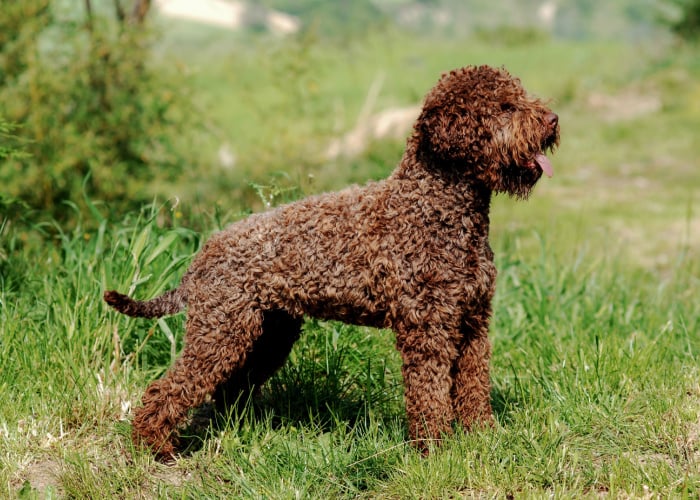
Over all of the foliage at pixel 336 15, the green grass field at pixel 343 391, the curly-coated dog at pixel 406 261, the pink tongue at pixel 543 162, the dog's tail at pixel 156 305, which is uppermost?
the foliage at pixel 336 15


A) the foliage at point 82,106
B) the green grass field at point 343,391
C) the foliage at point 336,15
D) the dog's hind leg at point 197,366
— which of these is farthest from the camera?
the foliage at point 336,15

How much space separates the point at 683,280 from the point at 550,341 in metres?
1.95

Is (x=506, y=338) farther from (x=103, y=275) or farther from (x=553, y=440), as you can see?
(x=103, y=275)

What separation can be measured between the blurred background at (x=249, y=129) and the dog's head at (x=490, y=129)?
45 cm

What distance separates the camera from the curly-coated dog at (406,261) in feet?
10.5

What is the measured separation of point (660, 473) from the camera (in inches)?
124

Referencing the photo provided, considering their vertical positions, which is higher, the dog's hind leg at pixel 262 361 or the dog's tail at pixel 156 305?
the dog's tail at pixel 156 305

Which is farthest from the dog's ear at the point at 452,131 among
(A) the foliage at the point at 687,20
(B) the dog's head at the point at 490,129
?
(A) the foliage at the point at 687,20

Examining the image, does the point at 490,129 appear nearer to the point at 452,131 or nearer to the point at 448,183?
the point at 452,131

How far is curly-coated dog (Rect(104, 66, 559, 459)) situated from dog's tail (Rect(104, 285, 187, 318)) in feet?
0.04

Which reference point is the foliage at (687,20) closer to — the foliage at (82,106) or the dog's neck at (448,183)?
the foliage at (82,106)

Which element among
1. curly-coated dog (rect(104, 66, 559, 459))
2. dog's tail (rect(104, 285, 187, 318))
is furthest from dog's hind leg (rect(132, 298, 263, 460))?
dog's tail (rect(104, 285, 187, 318))

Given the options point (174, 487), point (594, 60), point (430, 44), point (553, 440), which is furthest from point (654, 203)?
point (430, 44)

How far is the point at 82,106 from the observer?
7082 mm
